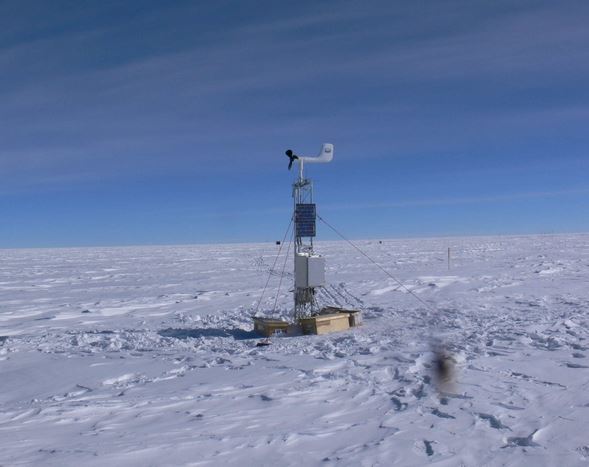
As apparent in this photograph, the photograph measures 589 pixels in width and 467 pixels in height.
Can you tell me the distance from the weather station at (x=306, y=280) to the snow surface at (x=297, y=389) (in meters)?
0.37

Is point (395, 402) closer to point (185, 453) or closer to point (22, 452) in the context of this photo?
point (185, 453)

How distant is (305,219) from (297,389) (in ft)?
13.9

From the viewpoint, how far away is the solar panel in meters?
9.99

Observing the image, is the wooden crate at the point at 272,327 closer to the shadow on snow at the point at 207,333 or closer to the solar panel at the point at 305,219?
the shadow on snow at the point at 207,333

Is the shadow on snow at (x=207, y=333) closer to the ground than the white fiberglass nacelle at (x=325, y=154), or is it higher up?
closer to the ground

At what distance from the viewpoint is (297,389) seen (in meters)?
6.23

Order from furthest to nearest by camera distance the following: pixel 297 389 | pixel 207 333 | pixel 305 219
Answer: pixel 207 333 → pixel 305 219 → pixel 297 389

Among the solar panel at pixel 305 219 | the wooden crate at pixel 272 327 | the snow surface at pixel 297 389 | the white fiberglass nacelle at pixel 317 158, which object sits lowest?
the snow surface at pixel 297 389

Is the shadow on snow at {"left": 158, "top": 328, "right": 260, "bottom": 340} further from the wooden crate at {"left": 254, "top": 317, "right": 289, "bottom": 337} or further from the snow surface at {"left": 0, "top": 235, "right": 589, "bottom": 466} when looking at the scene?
the wooden crate at {"left": 254, "top": 317, "right": 289, "bottom": 337}

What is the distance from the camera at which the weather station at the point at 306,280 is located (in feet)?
31.8

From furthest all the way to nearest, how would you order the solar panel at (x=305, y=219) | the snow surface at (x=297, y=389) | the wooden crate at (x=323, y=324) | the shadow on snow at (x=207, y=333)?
the solar panel at (x=305, y=219) → the shadow on snow at (x=207, y=333) → the wooden crate at (x=323, y=324) → the snow surface at (x=297, y=389)

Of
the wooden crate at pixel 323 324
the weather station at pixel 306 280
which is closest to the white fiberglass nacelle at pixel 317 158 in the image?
the weather station at pixel 306 280

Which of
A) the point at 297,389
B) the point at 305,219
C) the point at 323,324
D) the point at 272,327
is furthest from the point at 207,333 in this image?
the point at 297,389

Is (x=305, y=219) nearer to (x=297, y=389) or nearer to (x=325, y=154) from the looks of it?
(x=325, y=154)
